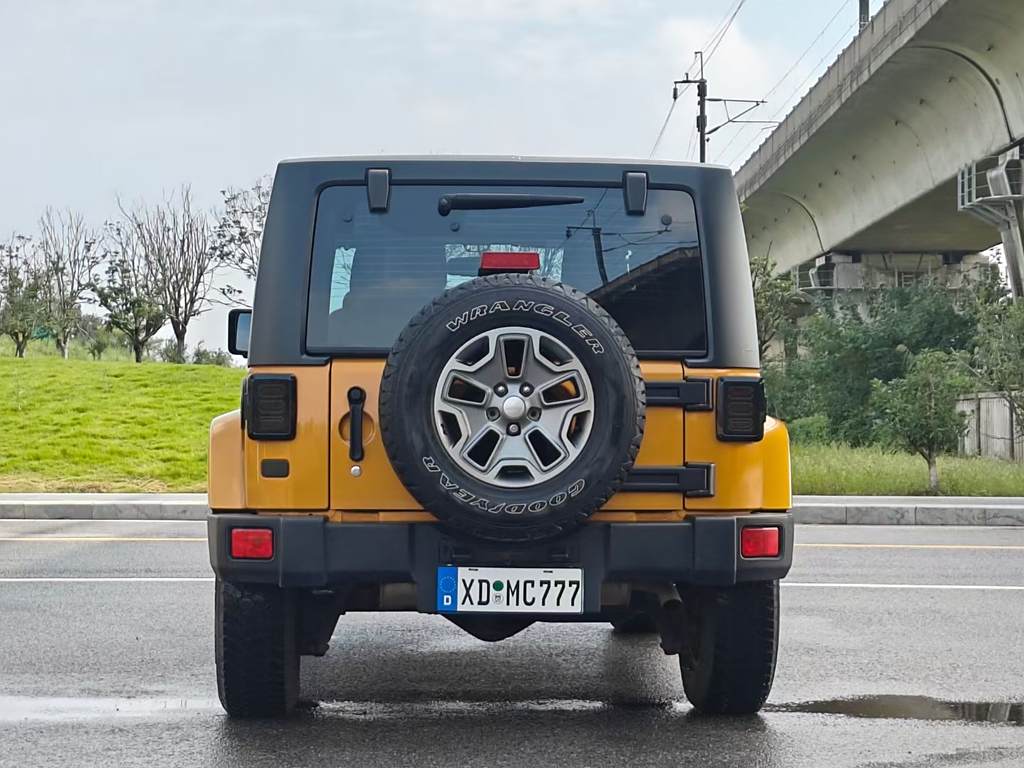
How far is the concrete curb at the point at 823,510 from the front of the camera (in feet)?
50.9

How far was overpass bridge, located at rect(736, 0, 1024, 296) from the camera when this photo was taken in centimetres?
2459

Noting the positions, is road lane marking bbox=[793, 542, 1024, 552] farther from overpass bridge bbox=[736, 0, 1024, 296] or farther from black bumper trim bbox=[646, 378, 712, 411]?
overpass bridge bbox=[736, 0, 1024, 296]

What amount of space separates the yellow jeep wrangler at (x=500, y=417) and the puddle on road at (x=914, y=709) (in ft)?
1.36

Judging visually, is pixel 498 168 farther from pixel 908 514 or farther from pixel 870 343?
pixel 870 343

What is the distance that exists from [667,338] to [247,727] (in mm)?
2076

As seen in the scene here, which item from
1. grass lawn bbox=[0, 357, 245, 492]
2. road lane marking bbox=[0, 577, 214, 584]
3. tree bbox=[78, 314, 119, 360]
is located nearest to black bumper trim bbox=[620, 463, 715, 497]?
road lane marking bbox=[0, 577, 214, 584]

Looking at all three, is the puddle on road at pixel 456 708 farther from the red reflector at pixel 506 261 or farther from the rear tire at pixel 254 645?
the red reflector at pixel 506 261

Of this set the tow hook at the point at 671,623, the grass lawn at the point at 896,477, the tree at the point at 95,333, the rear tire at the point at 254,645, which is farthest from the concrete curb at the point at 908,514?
the tree at the point at 95,333

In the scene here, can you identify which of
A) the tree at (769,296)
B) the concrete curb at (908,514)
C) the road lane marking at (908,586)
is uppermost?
the tree at (769,296)

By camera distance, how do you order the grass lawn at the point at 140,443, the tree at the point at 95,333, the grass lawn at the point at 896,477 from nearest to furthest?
the grass lawn at the point at 896,477
the grass lawn at the point at 140,443
the tree at the point at 95,333

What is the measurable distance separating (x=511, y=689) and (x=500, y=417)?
6.46 ft

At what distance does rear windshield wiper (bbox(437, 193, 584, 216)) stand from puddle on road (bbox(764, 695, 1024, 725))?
2.18 m

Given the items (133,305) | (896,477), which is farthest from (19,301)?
(896,477)

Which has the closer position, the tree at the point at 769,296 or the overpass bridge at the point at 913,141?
the overpass bridge at the point at 913,141
